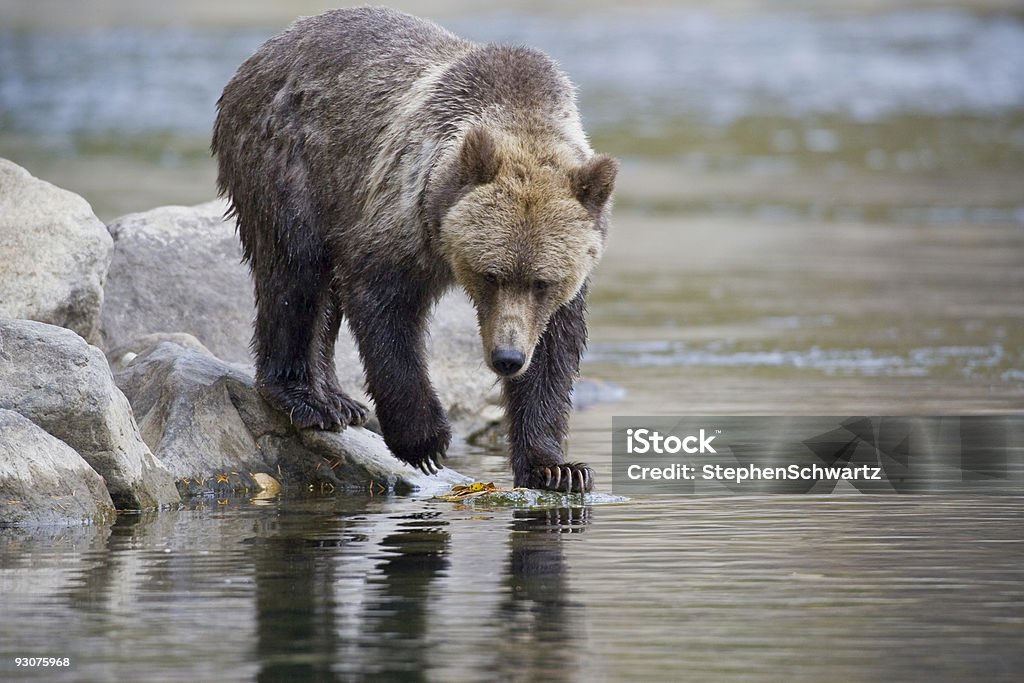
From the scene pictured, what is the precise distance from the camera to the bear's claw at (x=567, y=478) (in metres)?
8.48

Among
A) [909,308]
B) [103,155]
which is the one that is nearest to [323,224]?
[909,308]

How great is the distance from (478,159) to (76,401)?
6.61 ft

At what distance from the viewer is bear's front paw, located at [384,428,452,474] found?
28.6 ft

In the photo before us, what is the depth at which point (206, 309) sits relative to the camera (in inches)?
441

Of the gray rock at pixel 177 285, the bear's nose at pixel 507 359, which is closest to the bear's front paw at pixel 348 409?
the gray rock at pixel 177 285

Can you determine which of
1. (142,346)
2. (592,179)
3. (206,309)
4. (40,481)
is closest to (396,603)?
(40,481)

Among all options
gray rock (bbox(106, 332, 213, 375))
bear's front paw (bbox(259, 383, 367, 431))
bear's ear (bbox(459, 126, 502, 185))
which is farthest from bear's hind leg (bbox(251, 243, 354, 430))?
bear's ear (bbox(459, 126, 502, 185))

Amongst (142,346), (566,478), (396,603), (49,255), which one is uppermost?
(49,255)

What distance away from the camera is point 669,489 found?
8.78 m

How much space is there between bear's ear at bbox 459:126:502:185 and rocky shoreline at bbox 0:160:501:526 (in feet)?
5.71

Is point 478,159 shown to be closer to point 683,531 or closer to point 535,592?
point 683,531

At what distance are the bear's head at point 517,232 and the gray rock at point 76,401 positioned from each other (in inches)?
64.0

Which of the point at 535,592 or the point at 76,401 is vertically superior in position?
the point at 76,401

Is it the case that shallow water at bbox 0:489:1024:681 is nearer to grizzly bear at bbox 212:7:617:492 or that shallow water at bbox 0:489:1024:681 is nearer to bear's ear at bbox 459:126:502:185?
grizzly bear at bbox 212:7:617:492
